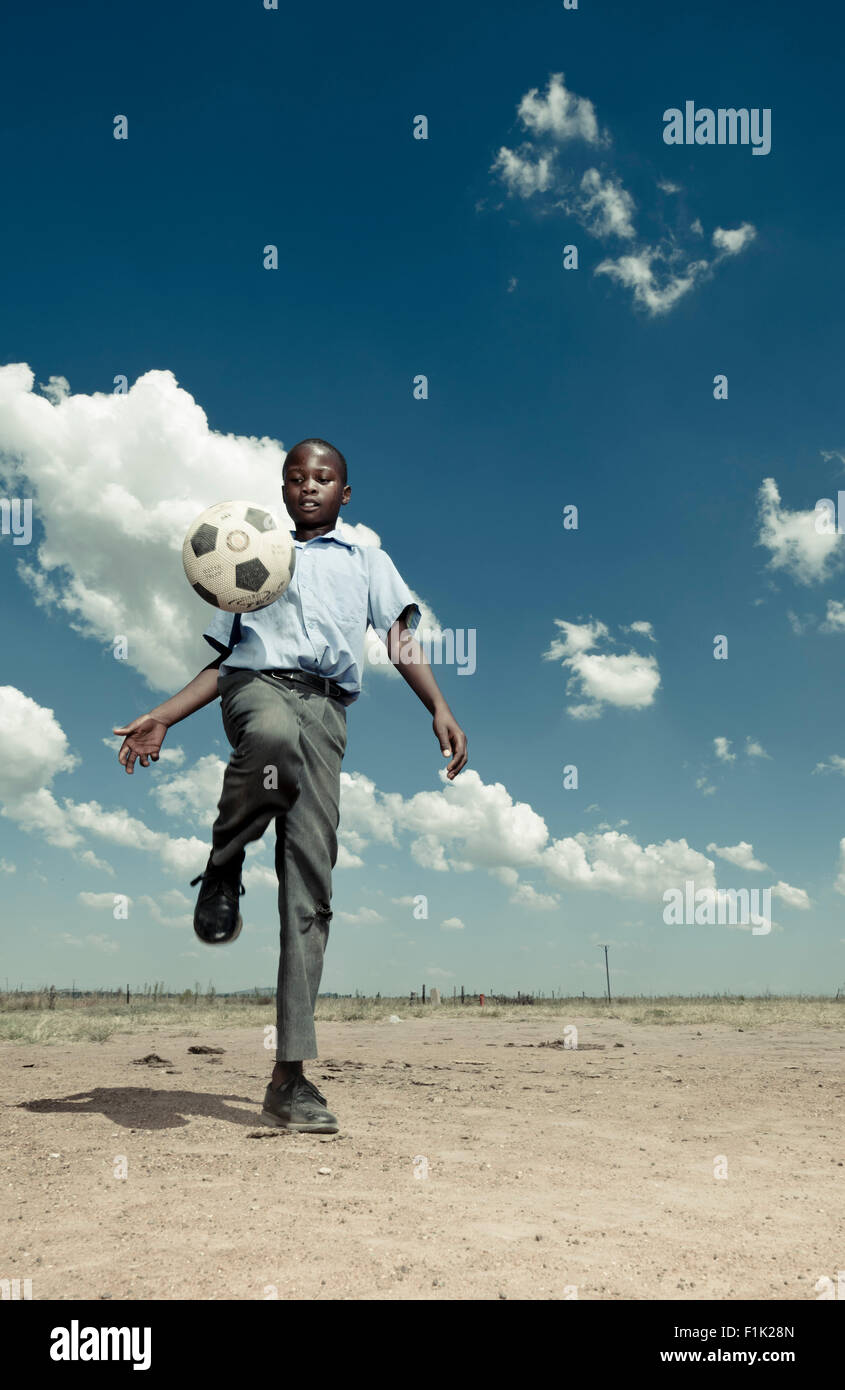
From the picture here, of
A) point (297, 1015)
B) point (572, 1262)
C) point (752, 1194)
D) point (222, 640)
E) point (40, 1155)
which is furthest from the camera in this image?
point (222, 640)

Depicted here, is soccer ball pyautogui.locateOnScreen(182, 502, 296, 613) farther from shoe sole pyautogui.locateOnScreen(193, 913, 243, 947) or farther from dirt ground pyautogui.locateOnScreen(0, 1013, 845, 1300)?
dirt ground pyautogui.locateOnScreen(0, 1013, 845, 1300)

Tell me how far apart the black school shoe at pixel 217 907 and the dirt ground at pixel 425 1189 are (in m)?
0.80

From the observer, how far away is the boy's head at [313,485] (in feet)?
14.6

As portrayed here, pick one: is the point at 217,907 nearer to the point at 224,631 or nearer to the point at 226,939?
the point at 226,939

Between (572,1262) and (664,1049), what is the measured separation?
8.13m

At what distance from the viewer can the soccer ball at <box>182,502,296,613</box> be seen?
3.96m

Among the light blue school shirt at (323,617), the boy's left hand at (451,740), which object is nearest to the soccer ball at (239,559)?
the light blue school shirt at (323,617)

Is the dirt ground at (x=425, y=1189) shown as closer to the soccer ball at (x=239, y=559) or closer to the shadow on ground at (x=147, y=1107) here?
the shadow on ground at (x=147, y=1107)

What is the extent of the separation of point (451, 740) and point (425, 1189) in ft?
6.29

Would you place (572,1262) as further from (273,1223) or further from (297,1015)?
(297,1015)

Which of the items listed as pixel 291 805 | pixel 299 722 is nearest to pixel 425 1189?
pixel 291 805

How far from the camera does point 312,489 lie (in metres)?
4.45
